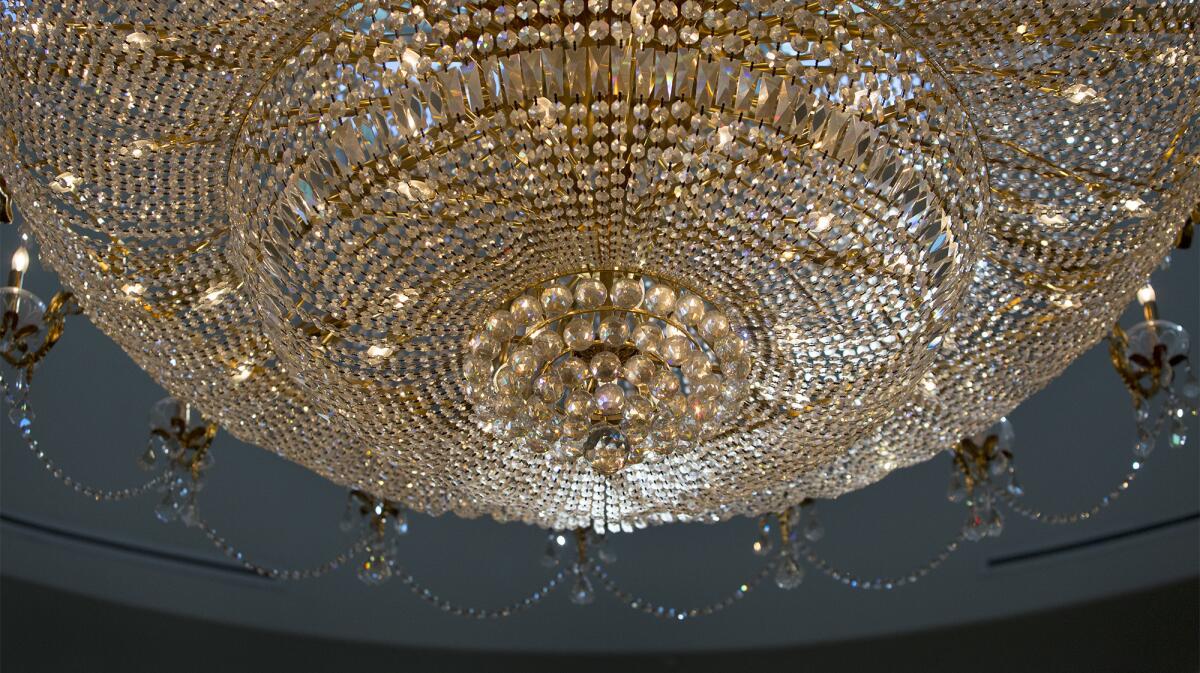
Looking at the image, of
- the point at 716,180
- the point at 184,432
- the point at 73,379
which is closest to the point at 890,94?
the point at 716,180

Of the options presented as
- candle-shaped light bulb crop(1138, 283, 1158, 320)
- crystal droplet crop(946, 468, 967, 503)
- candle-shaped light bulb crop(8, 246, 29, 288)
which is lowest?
crystal droplet crop(946, 468, 967, 503)

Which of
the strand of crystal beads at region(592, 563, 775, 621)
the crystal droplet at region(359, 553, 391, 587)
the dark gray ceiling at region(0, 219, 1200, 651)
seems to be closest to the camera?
the crystal droplet at region(359, 553, 391, 587)

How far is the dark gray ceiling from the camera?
10.3ft

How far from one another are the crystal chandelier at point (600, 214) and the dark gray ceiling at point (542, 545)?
1.91 metres

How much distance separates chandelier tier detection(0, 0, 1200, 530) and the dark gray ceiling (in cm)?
192

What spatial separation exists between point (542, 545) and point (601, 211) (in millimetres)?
2692

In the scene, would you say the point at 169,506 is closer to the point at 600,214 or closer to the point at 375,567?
the point at 375,567

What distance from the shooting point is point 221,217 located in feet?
3.97

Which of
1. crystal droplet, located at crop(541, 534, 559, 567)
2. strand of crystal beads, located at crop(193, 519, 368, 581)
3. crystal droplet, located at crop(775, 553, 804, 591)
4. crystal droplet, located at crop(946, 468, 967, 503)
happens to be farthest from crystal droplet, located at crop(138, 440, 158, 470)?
crystal droplet, located at crop(946, 468, 967, 503)

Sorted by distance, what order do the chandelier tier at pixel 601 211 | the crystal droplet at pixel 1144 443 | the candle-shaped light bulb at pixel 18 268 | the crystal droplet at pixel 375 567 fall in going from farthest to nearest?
the crystal droplet at pixel 375 567 → the crystal droplet at pixel 1144 443 → the candle-shaped light bulb at pixel 18 268 → the chandelier tier at pixel 601 211

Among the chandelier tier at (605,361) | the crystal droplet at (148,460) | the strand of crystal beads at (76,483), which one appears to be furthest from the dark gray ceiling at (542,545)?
the chandelier tier at (605,361)

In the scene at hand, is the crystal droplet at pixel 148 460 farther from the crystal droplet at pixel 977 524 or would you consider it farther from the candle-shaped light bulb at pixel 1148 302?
the candle-shaped light bulb at pixel 1148 302

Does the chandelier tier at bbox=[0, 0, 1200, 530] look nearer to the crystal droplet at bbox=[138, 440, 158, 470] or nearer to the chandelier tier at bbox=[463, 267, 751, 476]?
the chandelier tier at bbox=[463, 267, 751, 476]

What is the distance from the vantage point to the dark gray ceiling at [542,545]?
3150mm
